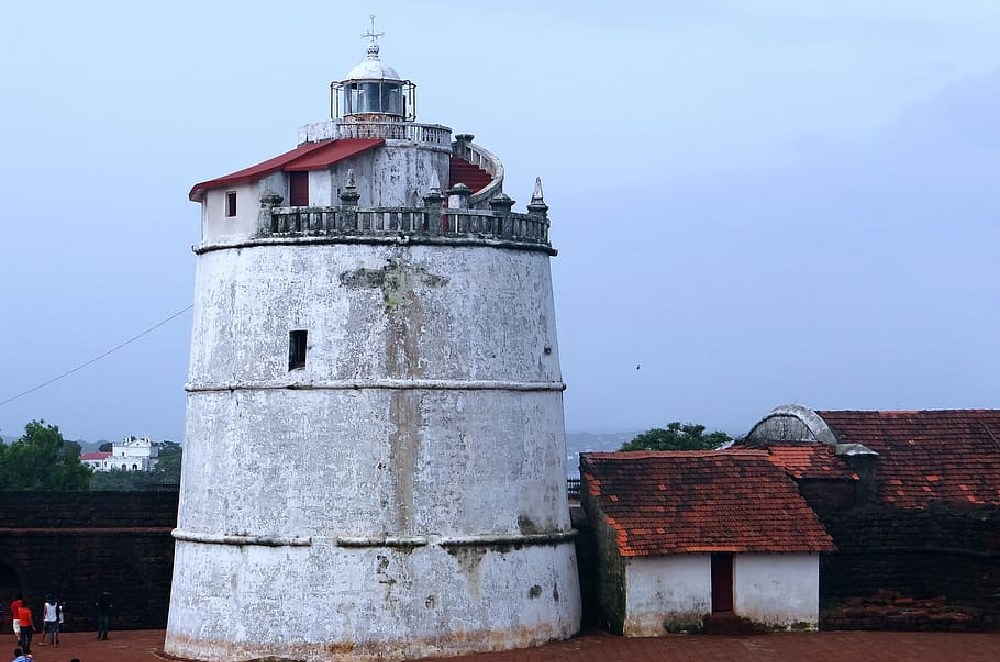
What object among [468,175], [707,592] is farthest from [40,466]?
[707,592]

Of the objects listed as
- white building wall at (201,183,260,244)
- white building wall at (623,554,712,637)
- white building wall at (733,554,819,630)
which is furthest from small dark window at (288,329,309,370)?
white building wall at (733,554,819,630)

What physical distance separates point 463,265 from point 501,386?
2.08 meters

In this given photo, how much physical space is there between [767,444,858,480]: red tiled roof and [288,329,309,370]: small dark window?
9.03m

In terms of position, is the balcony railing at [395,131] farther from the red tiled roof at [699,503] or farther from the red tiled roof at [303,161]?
the red tiled roof at [699,503]

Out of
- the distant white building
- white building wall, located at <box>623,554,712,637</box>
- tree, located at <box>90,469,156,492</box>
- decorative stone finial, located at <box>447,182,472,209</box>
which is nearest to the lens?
decorative stone finial, located at <box>447,182,472,209</box>

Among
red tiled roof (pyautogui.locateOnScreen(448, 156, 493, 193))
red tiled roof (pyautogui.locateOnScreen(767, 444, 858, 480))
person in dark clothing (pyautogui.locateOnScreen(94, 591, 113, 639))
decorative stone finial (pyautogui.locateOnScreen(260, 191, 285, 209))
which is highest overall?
red tiled roof (pyautogui.locateOnScreen(448, 156, 493, 193))

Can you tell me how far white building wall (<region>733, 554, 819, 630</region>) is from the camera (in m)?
27.3

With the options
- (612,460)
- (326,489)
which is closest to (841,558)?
(612,460)

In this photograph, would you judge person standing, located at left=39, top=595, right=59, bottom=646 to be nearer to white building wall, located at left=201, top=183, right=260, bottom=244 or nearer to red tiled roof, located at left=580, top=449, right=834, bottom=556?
white building wall, located at left=201, top=183, right=260, bottom=244

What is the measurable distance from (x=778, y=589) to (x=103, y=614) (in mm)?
12164

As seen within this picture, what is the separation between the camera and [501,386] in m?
26.5

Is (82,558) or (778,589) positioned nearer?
(778,589)

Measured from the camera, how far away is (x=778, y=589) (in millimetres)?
27469

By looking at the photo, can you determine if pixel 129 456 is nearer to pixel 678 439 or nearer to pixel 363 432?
pixel 678 439
